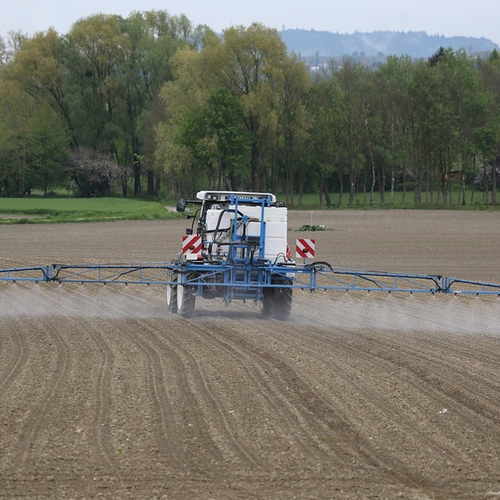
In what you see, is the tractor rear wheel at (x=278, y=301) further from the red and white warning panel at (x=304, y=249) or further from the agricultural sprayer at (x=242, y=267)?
the red and white warning panel at (x=304, y=249)

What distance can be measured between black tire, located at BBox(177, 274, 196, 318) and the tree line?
57.4 metres

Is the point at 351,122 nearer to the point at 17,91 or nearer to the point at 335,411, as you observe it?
the point at 17,91

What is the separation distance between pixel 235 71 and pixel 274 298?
5953 cm

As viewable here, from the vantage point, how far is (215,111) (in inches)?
2911

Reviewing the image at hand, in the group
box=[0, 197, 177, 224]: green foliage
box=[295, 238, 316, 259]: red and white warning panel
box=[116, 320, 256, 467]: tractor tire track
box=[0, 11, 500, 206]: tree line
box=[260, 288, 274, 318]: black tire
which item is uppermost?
box=[0, 11, 500, 206]: tree line

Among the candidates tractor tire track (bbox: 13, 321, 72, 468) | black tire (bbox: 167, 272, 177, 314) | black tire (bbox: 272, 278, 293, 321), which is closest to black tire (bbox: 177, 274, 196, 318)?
black tire (bbox: 167, 272, 177, 314)

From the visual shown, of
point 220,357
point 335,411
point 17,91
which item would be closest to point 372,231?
point 220,357

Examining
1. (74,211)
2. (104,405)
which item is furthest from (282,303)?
(74,211)

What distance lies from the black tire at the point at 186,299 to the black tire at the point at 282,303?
1.57 m

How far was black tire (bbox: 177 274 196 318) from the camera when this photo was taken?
1719 cm

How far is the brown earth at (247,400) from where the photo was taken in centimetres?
783

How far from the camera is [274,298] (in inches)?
697

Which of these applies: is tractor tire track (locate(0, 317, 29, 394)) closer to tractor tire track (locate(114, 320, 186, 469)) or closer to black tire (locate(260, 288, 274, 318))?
tractor tire track (locate(114, 320, 186, 469))

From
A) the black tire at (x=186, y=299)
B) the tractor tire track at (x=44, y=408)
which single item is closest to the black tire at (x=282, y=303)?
the black tire at (x=186, y=299)
